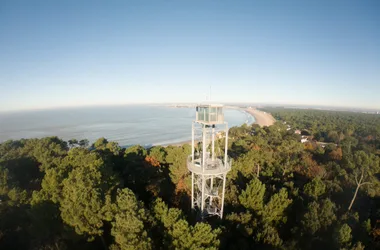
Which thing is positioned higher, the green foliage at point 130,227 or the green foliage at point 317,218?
the green foliage at point 130,227

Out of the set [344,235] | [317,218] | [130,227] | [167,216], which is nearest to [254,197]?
[317,218]

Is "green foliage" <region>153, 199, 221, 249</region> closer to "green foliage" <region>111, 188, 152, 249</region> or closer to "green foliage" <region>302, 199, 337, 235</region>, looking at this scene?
"green foliage" <region>111, 188, 152, 249</region>

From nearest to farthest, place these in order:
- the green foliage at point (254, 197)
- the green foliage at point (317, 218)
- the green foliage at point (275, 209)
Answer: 1. the green foliage at point (317, 218)
2. the green foliage at point (275, 209)
3. the green foliage at point (254, 197)

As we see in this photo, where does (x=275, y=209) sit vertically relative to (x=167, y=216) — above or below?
below

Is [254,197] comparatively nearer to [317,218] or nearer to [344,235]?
[317,218]

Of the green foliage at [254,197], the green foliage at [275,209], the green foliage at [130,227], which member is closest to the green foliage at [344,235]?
the green foliage at [275,209]

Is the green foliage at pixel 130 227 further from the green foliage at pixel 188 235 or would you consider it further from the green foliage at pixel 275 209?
the green foliage at pixel 275 209

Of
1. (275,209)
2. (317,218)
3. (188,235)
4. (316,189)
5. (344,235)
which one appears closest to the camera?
(188,235)

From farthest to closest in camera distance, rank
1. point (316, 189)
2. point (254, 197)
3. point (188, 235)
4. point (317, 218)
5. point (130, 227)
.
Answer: point (316, 189)
point (254, 197)
point (317, 218)
point (130, 227)
point (188, 235)

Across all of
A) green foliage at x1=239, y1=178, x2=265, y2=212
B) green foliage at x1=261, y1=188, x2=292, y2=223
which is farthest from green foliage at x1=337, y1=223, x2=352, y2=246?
green foliage at x1=239, y1=178, x2=265, y2=212

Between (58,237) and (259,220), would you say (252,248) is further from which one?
(58,237)

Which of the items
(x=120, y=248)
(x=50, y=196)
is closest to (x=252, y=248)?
(x=120, y=248)
